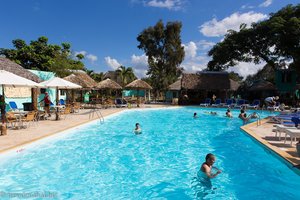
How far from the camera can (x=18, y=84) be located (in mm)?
8539

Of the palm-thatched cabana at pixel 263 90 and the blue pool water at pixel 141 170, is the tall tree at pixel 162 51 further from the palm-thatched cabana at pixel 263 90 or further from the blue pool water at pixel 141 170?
the blue pool water at pixel 141 170

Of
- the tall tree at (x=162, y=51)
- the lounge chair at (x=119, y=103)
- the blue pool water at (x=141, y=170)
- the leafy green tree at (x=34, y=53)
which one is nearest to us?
the blue pool water at (x=141, y=170)

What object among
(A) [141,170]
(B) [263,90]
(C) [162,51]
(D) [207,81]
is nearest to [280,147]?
(A) [141,170]

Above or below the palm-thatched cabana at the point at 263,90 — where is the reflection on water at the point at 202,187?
below

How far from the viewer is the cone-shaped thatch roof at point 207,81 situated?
27627 millimetres

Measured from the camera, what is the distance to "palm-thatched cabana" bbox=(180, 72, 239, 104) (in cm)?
2766

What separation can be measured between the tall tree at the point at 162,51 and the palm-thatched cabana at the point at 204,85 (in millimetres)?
8906

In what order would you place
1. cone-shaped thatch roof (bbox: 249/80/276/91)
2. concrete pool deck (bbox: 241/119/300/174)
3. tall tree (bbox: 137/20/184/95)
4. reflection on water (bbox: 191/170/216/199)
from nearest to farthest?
reflection on water (bbox: 191/170/216/199)
concrete pool deck (bbox: 241/119/300/174)
cone-shaped thatch roof (bbox: 249/80/276/91)
tall tree (bbox: 137/20/184/95)

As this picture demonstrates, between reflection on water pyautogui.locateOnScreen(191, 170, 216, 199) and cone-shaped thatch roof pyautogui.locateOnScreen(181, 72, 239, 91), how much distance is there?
2287 cm

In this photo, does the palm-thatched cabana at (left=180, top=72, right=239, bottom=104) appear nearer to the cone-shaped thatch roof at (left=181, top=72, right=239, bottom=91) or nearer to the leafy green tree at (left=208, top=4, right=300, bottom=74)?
the cone-shaped thatch roof at (left=181, top=72, right=239, bottom=91)

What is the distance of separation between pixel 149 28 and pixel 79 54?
50.0 feet

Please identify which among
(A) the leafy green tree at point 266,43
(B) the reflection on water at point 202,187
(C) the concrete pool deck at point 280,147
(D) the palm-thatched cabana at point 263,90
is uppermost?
(A) the leafy green tree at point 266,43

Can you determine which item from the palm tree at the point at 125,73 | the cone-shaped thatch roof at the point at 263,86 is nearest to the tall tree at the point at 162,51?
the palm tree at the point at 125,73

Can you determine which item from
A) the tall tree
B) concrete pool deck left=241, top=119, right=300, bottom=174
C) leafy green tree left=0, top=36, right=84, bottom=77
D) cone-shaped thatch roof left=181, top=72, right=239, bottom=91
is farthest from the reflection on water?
the tall tree
